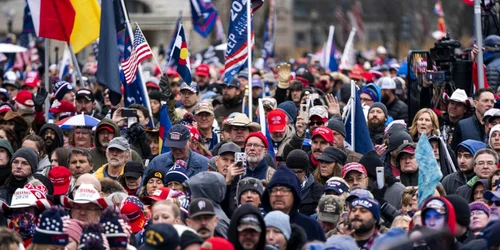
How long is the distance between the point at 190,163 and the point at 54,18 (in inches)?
201

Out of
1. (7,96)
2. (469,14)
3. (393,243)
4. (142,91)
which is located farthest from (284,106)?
(469,14)

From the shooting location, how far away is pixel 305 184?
14219mm

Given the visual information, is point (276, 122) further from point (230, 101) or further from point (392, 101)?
point (392, 101)

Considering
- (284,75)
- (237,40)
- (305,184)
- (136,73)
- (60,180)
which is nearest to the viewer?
(305,184)

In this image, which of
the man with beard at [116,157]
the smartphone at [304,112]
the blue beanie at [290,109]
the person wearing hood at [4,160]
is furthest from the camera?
the blue beanie at [290,109]

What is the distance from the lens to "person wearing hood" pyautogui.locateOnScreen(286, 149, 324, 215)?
45.7 feet

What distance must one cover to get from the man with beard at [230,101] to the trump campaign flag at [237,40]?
217 centimetres

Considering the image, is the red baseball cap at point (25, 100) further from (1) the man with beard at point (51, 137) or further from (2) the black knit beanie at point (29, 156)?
(2) the black knit beanie at point (29, 156)

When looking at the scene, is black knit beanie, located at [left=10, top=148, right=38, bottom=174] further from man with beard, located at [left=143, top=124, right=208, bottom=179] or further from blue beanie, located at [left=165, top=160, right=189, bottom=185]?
blue beanie, located at [left=165, top=160, right=189, bottom=185]

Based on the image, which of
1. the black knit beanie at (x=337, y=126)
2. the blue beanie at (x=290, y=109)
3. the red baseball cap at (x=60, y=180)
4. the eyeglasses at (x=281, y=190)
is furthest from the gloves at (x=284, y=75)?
the eyeglasses at (x=281, y=190)

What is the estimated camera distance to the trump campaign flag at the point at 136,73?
18.9 m

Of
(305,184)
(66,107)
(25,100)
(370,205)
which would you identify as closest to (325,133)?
(305,184)

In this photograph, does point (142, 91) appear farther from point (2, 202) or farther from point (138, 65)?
point (2, 202)

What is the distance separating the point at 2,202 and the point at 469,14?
48113 mm
